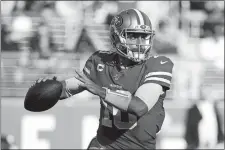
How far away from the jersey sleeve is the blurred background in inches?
123

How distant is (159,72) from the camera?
3756 millimetres

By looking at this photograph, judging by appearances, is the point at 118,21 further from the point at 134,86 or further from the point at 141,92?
the point at 141,92

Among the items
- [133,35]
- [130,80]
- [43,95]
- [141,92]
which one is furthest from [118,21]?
[43,95]

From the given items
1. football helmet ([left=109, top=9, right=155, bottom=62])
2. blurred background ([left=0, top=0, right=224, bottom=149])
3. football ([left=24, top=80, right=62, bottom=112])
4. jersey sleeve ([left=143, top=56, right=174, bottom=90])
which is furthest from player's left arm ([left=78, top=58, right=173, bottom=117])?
blurred background ([left=0, top=0, right=224, bottom=149])

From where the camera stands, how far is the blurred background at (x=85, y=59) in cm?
688

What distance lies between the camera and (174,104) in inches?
274

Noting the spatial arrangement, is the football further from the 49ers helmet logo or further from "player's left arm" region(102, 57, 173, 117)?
the 49ers helmet logo

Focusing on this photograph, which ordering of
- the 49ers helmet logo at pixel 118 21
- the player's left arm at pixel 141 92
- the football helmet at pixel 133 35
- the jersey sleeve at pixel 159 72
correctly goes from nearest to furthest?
1. the player's left arm at pixel 141 92
2. the jersey sleeve at pixel 159 72
3. the football helmet at pixel 133 35
4. the 49ers helmet logo at pixel 118 21

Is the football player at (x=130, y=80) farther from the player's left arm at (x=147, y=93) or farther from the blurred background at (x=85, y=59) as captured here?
the blurred background at (x=85, y=59)

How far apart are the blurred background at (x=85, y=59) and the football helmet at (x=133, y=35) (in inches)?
118

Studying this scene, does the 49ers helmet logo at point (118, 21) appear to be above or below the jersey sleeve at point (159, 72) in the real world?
above

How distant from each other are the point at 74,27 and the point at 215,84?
1.90 metres

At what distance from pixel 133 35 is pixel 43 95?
0.75 m

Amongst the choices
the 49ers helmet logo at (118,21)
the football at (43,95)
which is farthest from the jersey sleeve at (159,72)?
the football at (43,95)
